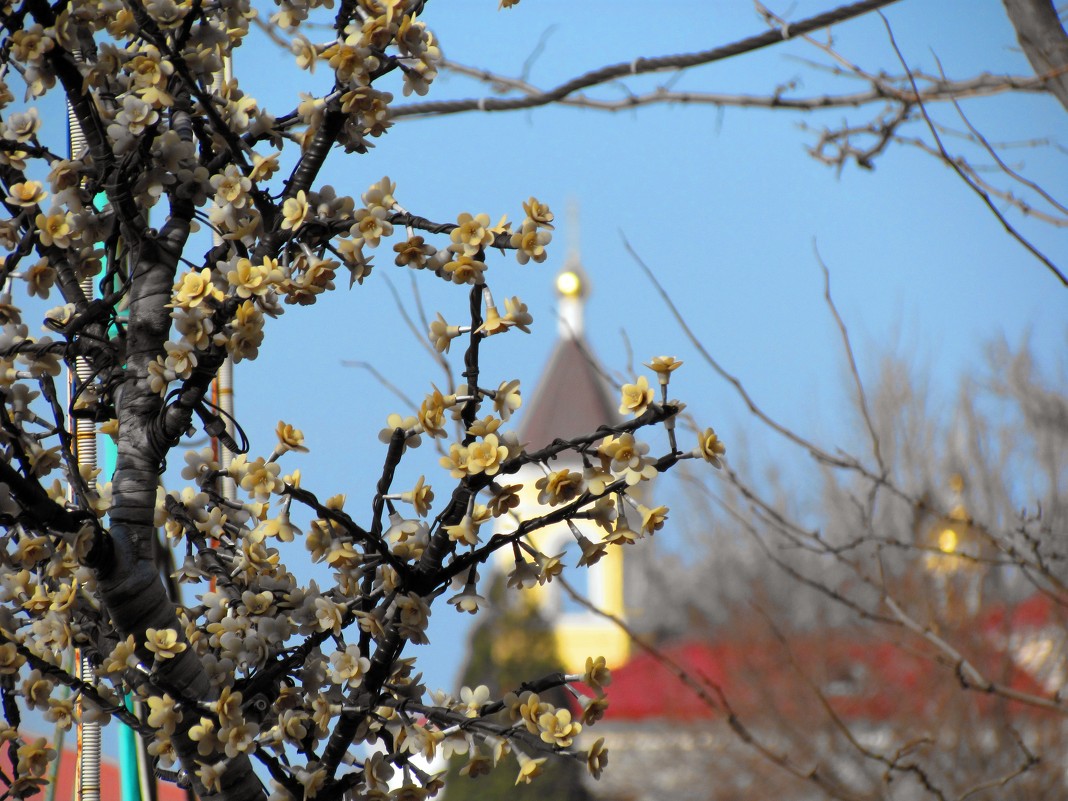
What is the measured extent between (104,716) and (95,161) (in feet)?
1.74

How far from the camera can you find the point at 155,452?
1.08 m

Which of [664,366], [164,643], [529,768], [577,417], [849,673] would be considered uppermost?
[577,417]

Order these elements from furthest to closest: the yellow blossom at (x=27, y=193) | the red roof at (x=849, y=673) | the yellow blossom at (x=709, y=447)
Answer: the red roof at (x=849, y=673), the yellow blossom at (x=27, y=193), the yellow blossom at (x=709, y=447)

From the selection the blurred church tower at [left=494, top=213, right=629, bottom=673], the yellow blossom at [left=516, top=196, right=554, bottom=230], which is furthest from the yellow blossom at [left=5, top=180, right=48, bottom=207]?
the blurred church tower at [left=494, top=213, right=629, bottom=673]

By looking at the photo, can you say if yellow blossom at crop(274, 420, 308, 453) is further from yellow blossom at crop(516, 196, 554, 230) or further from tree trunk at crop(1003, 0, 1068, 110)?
tree trunk at crop(1003, 0, 1068, 110)

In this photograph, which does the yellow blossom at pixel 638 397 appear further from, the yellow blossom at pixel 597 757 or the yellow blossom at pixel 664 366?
the yellow blossom at pixel 597 757

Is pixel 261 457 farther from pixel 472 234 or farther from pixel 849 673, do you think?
pixel 849 673

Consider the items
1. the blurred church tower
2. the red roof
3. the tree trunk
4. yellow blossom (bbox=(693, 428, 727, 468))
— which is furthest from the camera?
the blurred church tower

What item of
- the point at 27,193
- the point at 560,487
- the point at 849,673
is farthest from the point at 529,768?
the point at 849,673

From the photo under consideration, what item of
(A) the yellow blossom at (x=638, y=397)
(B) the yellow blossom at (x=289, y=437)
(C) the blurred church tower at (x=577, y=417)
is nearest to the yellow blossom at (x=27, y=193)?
(B) the yellow blossom at (x=289, y=437)

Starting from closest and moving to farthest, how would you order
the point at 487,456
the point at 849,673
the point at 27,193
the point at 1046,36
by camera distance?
the point at 487,456 < the point at 27,193 < the point at 1046,36 < the point at 849,673

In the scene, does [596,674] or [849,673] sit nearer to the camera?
[596,674]

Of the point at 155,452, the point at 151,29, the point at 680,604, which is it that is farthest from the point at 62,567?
the point at 680,604

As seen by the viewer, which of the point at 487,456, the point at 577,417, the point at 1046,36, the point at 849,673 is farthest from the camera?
the point at 577,417
